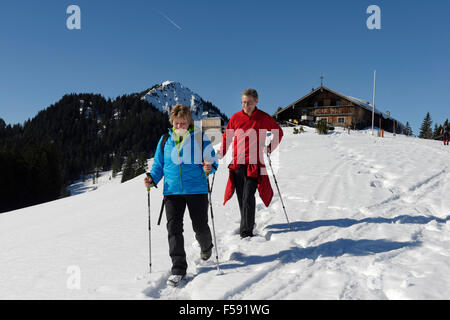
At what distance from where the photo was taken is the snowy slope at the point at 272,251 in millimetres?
2922

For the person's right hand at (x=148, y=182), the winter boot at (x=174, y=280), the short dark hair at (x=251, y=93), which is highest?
the short dark hair at (x=251, y=93)

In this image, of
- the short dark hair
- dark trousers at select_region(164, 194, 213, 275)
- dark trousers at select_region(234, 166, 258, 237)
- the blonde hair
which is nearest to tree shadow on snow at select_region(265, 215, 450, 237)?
dark trousers at select_region(234, 166, 258, 237)

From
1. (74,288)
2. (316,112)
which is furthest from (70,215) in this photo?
(316,112)

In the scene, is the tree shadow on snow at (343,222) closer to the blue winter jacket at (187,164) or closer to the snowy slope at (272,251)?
the snowy slope at (272,251)

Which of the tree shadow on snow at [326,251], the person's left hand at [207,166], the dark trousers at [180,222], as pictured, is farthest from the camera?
the tree shadow on snow at [326,251]

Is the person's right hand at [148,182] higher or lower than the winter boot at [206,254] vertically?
higher

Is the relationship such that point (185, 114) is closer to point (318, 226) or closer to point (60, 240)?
point (318, 226)

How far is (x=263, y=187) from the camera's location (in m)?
4.66

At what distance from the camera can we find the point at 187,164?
11.2 feet

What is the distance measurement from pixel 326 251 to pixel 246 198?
132 cm

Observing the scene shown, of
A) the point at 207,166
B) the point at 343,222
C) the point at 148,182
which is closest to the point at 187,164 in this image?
the point at 207,166

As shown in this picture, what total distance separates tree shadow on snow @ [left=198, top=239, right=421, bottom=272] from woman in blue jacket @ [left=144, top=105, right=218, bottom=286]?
0.69 metres

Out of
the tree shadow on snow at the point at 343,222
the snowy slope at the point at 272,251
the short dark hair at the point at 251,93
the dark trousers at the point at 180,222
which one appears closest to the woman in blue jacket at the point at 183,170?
the dark trousers at the point at 180,222

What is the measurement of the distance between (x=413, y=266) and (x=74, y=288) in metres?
3.70
